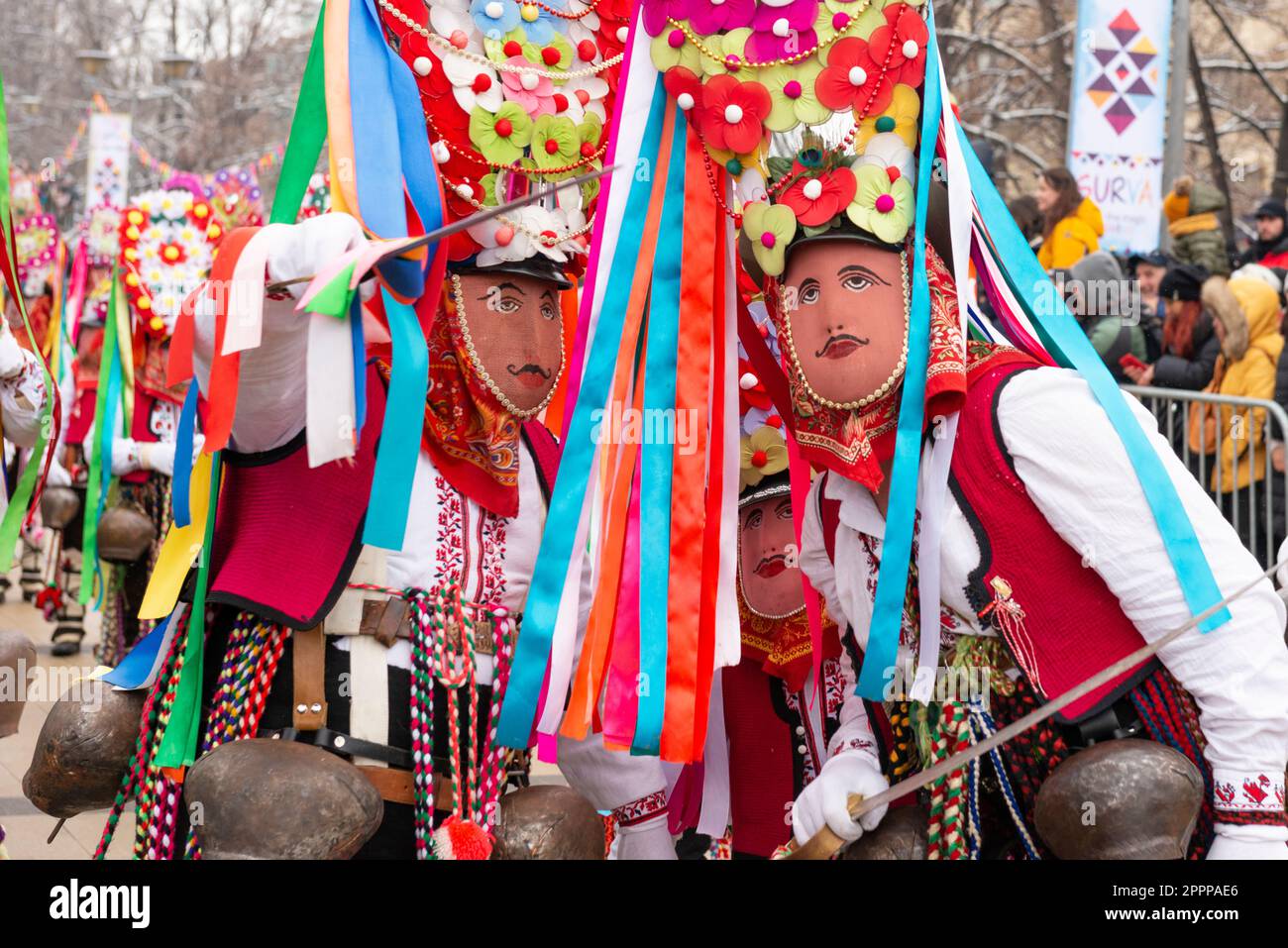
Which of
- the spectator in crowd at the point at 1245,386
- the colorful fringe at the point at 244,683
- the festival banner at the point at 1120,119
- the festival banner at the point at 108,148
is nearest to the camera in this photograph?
the colorful fringe at the point at 244,683

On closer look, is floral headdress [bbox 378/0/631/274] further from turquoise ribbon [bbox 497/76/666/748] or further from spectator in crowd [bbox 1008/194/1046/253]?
spectator in crowd [bbox 1008/194/1046/253]

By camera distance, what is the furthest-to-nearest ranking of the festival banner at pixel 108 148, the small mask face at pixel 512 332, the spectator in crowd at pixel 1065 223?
the festival banner at pixel 108 148 < the spectator in crowd at pixel 1065 223 < the small mask face at pixel 512 332

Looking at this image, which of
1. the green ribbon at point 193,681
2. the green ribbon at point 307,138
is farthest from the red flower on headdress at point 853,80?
the green ribbon at point 193,681

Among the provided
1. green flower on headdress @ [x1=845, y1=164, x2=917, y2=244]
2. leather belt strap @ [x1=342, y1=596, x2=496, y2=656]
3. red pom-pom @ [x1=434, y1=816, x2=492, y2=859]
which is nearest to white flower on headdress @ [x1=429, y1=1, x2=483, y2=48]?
green flower on headdress @ [x1=845, y1=164, x2=917, y2=244]

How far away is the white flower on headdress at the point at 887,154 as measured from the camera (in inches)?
118

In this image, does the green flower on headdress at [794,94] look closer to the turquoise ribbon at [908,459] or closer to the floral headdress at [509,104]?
the turquoise ribbon at [908,459]

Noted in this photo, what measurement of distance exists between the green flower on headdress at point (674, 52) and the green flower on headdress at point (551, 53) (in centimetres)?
25

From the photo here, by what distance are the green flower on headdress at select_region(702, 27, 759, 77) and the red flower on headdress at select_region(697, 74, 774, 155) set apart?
Result: 0.02 metres

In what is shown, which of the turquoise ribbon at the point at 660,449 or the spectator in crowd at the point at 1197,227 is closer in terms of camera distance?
the turquoise ribbon at the point at 660,449

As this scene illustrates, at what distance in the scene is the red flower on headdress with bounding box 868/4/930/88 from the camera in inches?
117

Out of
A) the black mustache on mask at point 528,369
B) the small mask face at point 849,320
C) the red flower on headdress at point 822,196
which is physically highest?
the red flower on headdress at point 822,196
